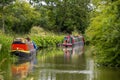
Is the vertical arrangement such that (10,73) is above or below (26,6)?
below

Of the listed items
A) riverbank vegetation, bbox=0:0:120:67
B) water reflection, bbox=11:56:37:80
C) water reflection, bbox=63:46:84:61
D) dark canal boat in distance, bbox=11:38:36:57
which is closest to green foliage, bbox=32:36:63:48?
riverbank vegetation, bbox=0:0:120:67

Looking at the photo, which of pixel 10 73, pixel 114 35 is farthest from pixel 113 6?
pixel 10 73

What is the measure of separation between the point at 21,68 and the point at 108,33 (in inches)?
285

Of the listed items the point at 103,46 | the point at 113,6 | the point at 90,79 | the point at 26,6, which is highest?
the point at 26,6

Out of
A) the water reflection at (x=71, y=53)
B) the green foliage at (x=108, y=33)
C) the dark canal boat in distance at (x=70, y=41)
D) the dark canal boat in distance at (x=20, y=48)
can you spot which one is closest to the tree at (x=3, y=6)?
the water reflection at (x=71, y=53)

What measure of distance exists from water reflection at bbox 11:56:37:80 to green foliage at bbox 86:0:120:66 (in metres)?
5.05

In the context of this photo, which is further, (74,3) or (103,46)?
(74,3)

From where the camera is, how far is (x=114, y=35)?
24.9 meters

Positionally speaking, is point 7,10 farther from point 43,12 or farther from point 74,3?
point 74,3

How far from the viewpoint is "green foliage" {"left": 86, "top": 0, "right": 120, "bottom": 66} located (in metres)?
24.8

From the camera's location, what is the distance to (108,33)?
25.7 metres

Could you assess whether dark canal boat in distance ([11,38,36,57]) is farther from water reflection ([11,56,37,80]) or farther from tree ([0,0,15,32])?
tree ([0,0,15,32])

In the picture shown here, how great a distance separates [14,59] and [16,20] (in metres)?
22.8

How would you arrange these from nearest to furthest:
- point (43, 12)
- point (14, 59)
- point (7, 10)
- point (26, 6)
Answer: point (14, 59)
point (7, 10)
point (26, 6)
point (43, 12)
